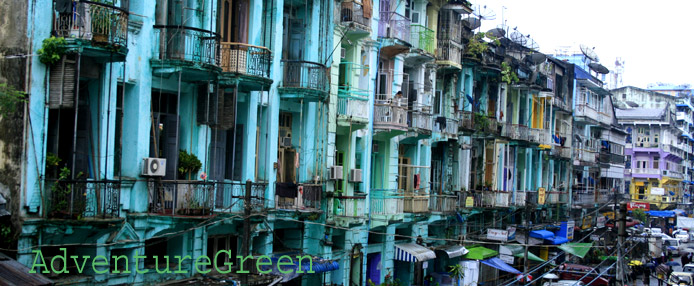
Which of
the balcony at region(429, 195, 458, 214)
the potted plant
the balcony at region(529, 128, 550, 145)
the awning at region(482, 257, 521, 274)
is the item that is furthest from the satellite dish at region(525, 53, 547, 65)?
the potted plant

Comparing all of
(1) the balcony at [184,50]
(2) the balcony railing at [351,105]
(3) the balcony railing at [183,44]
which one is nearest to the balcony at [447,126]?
(2) the balcony railing at [351,105]

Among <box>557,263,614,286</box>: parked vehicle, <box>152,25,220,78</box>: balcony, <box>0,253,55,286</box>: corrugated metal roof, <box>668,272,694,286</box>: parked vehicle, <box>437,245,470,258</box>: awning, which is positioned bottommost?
<box>668,272,694,286</box>: parked vehicle

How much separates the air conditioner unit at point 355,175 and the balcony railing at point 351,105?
1884 mm

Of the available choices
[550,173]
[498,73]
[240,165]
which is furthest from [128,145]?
[550,173]

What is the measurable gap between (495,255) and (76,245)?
2432 cm

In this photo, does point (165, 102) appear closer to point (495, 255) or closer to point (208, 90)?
point (208, 90)

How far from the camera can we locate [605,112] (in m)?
65.0

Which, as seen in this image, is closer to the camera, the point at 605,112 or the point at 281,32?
the point at 281,32

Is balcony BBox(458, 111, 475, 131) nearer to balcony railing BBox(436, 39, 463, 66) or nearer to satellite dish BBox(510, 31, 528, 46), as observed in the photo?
balcony railing BBox(436, 39, 463, 66)

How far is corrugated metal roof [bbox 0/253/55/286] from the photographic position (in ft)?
51.4

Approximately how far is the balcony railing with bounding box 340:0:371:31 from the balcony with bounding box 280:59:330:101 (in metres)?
3.26

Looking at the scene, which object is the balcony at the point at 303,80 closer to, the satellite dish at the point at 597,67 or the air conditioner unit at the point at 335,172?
the air conditioner unit at the point at 335,172

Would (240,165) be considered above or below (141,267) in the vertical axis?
above

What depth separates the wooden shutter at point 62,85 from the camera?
55.9ft
